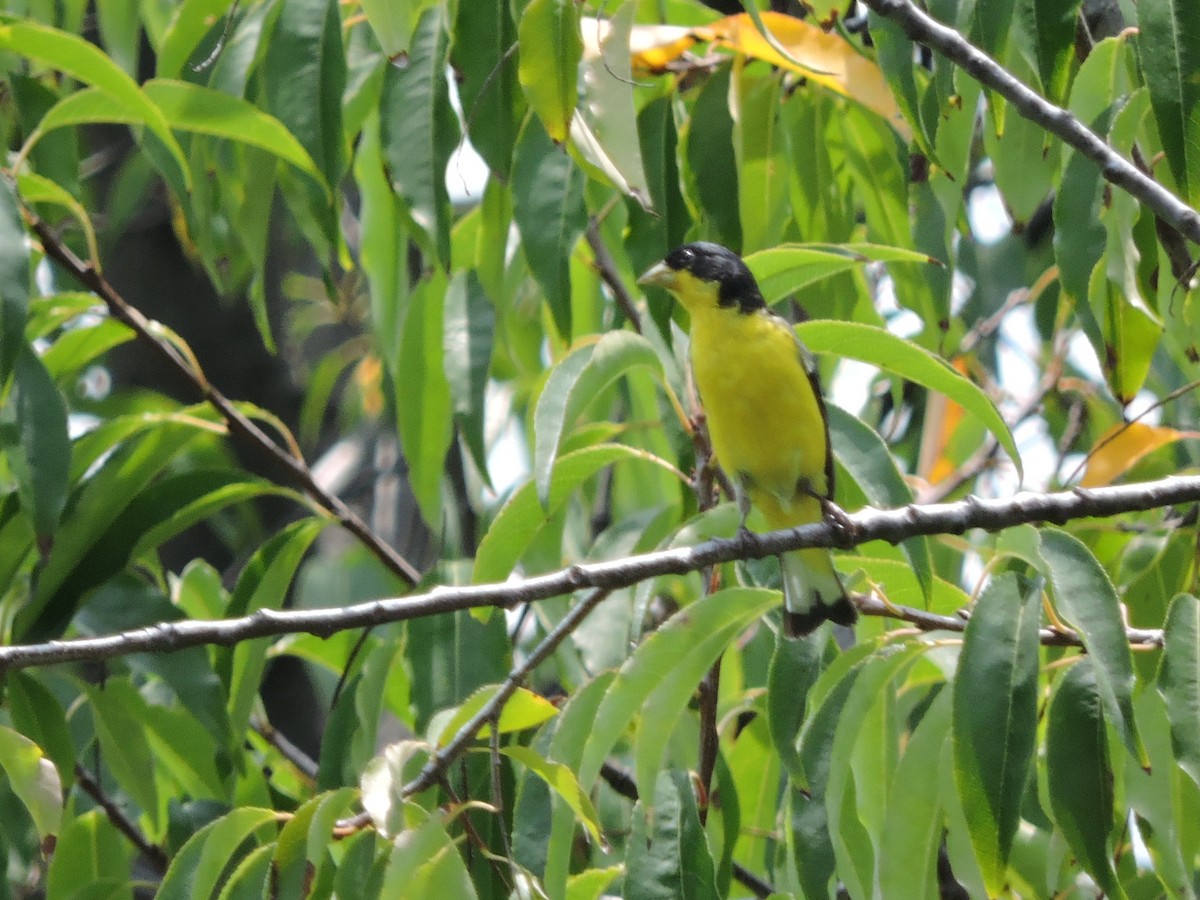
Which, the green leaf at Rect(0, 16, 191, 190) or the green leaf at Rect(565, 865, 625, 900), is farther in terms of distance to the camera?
the green leaf at Rect(0, 16, 191, 190)

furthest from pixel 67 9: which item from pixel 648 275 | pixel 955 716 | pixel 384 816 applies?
pixel 955 716

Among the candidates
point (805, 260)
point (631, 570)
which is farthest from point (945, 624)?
point (805, 260)

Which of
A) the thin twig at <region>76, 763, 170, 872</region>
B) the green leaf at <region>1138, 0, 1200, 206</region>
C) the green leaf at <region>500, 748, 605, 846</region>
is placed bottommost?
the thin twig at <region>76, 763, 170, 872</region>

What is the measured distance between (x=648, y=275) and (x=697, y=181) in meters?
0.23

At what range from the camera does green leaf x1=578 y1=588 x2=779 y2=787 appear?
2.32 meters

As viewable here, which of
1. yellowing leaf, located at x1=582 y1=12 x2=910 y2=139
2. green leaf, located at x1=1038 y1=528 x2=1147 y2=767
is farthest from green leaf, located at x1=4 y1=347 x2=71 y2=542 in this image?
green leaf, located at x1=1038 y1=528 x2=1147 y2=767

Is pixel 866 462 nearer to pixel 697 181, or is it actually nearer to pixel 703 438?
pixel 703 438

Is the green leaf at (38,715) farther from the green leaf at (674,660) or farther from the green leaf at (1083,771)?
the green leaf at (1083,771)

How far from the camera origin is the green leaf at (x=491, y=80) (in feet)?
9.00

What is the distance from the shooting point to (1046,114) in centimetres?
245

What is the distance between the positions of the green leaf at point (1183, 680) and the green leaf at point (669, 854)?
29.9 inches

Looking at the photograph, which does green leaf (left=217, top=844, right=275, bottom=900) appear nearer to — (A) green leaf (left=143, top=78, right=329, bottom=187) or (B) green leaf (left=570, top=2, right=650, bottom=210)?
(B) green leaf (left=570, top=2, right=650, bottom=210)

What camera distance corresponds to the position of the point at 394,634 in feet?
11.4

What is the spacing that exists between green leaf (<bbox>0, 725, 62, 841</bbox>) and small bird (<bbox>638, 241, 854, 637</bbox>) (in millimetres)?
2056
